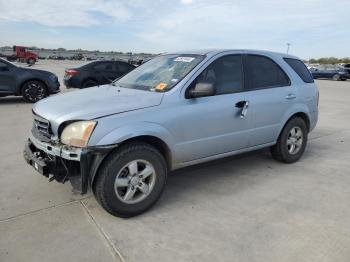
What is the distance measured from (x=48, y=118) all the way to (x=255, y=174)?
285cm

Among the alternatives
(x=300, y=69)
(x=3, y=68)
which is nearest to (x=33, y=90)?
(x=3, y=68)

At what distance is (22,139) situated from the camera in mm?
6320

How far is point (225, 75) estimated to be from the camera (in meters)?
4.33

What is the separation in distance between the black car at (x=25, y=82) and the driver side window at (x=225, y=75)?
8009 millimetres

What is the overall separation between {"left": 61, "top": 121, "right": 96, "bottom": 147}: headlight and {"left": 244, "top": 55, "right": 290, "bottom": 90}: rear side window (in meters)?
2.28

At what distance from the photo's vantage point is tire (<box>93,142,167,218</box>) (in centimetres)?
329

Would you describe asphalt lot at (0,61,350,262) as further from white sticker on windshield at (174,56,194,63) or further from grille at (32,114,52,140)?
white sticker on windshield at (174,56,194,63)

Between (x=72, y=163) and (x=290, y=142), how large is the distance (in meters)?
3.38

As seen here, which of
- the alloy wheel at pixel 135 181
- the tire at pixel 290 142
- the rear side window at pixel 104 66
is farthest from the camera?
the rear side window at pixel 104 66

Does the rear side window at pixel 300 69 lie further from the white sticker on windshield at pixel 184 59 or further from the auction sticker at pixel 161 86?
the auction sticker at pixel 161 86

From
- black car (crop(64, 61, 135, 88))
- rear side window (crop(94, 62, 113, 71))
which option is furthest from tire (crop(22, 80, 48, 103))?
rear side window (crop(94, 62, 113, 71))

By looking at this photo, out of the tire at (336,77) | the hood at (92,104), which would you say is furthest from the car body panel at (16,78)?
the tire at (336,77)

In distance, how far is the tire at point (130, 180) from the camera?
3285 millimetres

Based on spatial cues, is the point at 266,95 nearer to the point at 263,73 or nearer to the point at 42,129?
the point at 263,73
